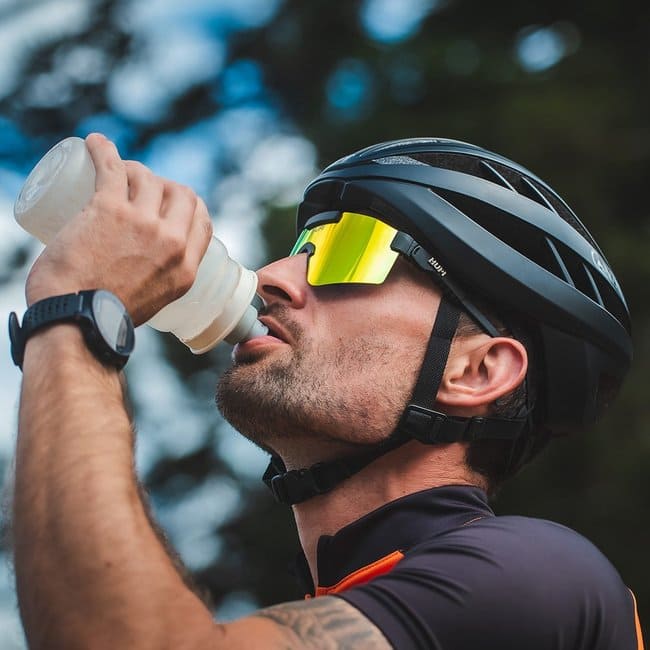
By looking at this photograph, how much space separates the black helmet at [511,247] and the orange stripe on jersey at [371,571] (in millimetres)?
791

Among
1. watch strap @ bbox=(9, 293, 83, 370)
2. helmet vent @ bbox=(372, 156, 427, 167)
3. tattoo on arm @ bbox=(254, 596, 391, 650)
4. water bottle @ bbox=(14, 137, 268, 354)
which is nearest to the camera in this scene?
tattoo on arm @ bbox=(254, 596, 391, 650)

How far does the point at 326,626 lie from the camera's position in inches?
95.7

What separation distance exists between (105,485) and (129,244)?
0.61m

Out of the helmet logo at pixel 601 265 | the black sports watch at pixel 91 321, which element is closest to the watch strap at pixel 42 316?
the black sports watch at pixel 91 321

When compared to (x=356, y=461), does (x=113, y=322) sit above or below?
above

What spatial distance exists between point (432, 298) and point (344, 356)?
0.36m

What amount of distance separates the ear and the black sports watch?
1.15m

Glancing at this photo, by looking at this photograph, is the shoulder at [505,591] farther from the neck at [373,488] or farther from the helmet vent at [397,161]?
the helmet vent at [397,161]

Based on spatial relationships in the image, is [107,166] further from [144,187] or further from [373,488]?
[373,488]

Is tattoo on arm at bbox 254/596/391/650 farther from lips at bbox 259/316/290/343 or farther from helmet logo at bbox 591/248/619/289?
helmet logo at bbox 591/248/619/289

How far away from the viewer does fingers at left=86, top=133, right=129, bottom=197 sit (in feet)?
8.91

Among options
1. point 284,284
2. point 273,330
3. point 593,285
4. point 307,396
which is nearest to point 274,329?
point 273,330

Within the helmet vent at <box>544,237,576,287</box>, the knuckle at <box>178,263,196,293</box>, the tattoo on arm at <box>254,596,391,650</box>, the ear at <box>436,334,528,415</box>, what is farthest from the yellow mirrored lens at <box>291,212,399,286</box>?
the tattoo on arm at <box>254,596,391,650</box>

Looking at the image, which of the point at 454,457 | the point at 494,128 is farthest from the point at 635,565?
the point at 454,457
